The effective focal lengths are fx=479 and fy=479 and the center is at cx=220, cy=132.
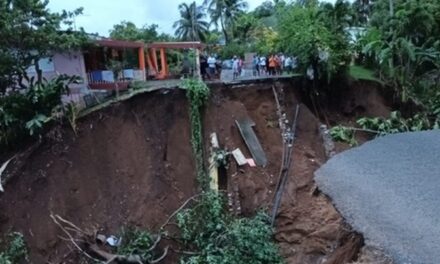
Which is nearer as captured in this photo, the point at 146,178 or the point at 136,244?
the point at 136,244

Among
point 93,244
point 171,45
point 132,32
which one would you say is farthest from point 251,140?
point 132,32

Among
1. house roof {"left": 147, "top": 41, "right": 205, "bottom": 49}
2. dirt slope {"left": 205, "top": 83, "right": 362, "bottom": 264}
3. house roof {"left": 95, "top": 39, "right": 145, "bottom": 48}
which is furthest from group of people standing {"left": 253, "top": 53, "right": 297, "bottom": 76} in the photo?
house roof {"left": 95, "top": 39, "right": 145, "bottom": 48}

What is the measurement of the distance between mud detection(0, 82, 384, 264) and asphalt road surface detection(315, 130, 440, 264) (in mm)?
1611

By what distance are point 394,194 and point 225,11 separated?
37.4 metres

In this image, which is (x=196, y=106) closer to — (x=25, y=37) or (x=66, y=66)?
A: (x=25, y=37)

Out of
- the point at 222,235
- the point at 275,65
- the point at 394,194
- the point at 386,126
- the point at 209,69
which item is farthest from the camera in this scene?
the point at 209,69

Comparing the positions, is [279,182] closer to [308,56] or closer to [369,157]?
[369,157]

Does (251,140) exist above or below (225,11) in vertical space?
below

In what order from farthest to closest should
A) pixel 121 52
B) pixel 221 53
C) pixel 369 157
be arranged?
pixel 221 53 < pixel 121 52 < pixel 369 157

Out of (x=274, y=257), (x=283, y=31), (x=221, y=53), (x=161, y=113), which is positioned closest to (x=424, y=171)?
(x=274, y=257)

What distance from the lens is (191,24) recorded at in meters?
42.5

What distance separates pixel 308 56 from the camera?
13.1 metres

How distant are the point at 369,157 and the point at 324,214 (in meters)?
1.57

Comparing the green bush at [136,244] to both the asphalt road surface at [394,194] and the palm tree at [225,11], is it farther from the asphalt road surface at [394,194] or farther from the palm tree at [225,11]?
the palm tree at [225,11]
